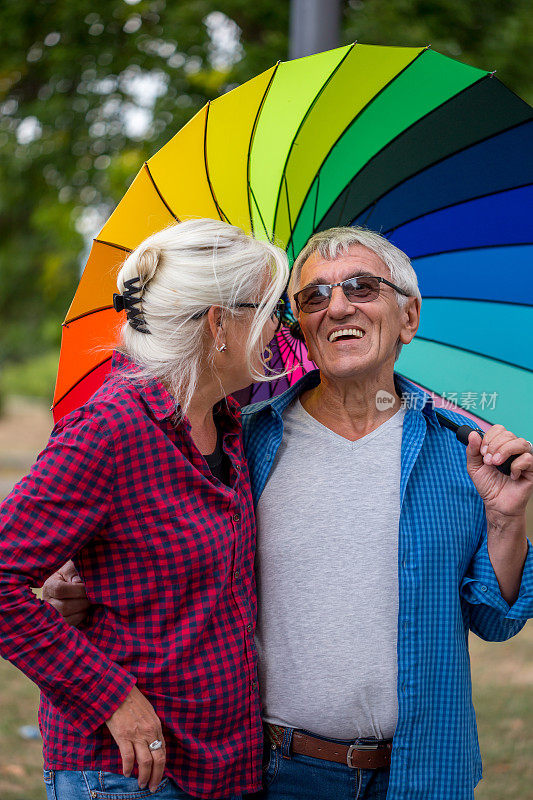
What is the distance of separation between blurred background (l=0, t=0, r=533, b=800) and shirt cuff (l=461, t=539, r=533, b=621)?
3186 mm

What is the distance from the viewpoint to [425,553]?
7.28 ft

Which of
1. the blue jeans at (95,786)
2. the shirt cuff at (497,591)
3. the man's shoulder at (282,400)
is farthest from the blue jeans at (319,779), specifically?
the man's shoulder at (282,400)

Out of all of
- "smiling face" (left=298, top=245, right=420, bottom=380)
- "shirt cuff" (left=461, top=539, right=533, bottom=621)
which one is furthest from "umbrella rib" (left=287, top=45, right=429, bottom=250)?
"shirt cuff" (left=461, top=539, right=533, bottom=621)

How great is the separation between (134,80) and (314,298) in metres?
6.41

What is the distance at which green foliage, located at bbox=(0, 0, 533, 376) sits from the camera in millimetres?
6961

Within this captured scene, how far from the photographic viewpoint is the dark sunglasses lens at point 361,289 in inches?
95.4

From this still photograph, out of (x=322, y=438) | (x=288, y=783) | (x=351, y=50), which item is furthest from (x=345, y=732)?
(x=351, y=50)

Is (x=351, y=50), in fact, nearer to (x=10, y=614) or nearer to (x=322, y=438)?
(x=322, y=438)

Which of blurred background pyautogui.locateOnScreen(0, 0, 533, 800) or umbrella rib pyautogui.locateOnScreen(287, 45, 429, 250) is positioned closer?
umbrella rib pyautogui.locateOnScreen(287, 45, 429, 250)

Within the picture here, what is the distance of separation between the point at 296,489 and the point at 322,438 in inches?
7.5

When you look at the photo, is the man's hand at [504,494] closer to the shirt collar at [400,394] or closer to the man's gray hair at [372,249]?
the shirt collar at [400,394]

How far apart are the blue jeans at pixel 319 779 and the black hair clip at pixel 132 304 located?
115 cm

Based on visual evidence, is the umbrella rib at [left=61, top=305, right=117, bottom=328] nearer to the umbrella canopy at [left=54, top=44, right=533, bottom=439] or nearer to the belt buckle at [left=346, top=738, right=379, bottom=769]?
the umbrella canopy at [left=54, top=44, right=533, bottom=439]

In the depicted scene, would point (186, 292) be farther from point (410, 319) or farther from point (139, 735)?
point (139, 735)
